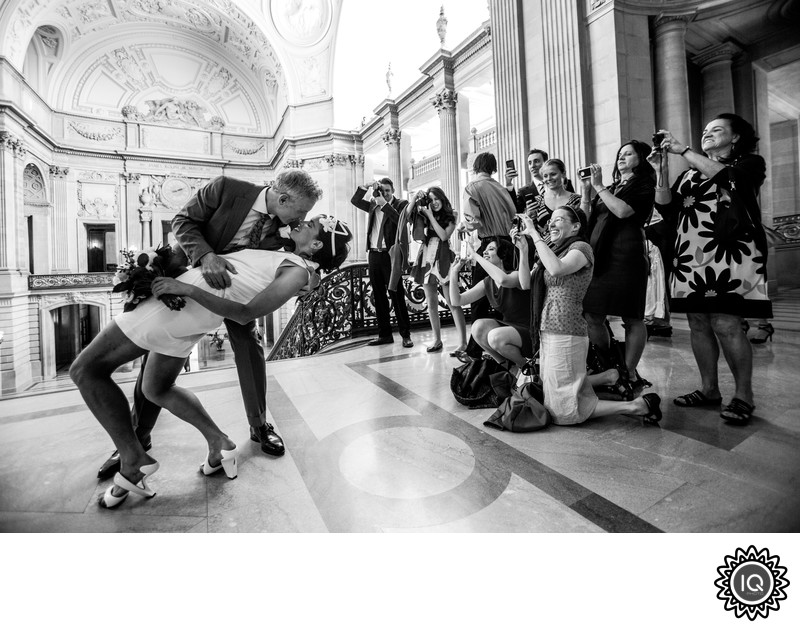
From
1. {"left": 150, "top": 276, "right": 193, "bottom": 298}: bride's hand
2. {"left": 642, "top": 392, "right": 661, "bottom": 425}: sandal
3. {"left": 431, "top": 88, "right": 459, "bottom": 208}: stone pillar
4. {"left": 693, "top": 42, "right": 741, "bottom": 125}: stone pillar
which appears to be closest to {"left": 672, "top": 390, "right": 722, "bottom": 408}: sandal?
{"left": 642, "top": 392, "right": 661, "bottom": 425}: sandal

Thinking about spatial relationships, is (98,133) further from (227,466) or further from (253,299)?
(227,466)

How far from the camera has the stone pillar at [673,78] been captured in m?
5.04

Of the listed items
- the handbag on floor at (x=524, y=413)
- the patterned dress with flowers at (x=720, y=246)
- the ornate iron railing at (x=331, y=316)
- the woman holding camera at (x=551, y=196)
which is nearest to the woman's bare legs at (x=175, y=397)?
the handbag on floor at (x=524, y=413)

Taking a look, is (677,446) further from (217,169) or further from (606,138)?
(217,169)

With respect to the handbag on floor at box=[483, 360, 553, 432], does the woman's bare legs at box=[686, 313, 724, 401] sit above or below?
above

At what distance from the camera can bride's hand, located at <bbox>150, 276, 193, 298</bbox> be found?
1.30 meters

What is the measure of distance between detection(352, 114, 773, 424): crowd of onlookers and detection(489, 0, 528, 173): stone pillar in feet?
9.39

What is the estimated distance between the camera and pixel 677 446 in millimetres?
1612

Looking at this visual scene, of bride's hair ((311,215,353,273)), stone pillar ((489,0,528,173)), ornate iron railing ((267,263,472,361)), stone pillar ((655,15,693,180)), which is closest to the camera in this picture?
bride's hair ((311,215,353,273))

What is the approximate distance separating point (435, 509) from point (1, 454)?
200cm

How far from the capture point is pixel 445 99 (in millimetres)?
11102

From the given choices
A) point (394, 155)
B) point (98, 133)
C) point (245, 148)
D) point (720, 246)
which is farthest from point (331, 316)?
point (98, 133)

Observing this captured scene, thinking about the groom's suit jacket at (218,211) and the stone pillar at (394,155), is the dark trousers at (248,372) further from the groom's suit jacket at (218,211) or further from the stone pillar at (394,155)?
the stone pillar at (394,155)

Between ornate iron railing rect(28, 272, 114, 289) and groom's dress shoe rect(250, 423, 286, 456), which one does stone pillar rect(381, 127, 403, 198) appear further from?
groom's dress shoe rect(250, 423, 286, 456)
